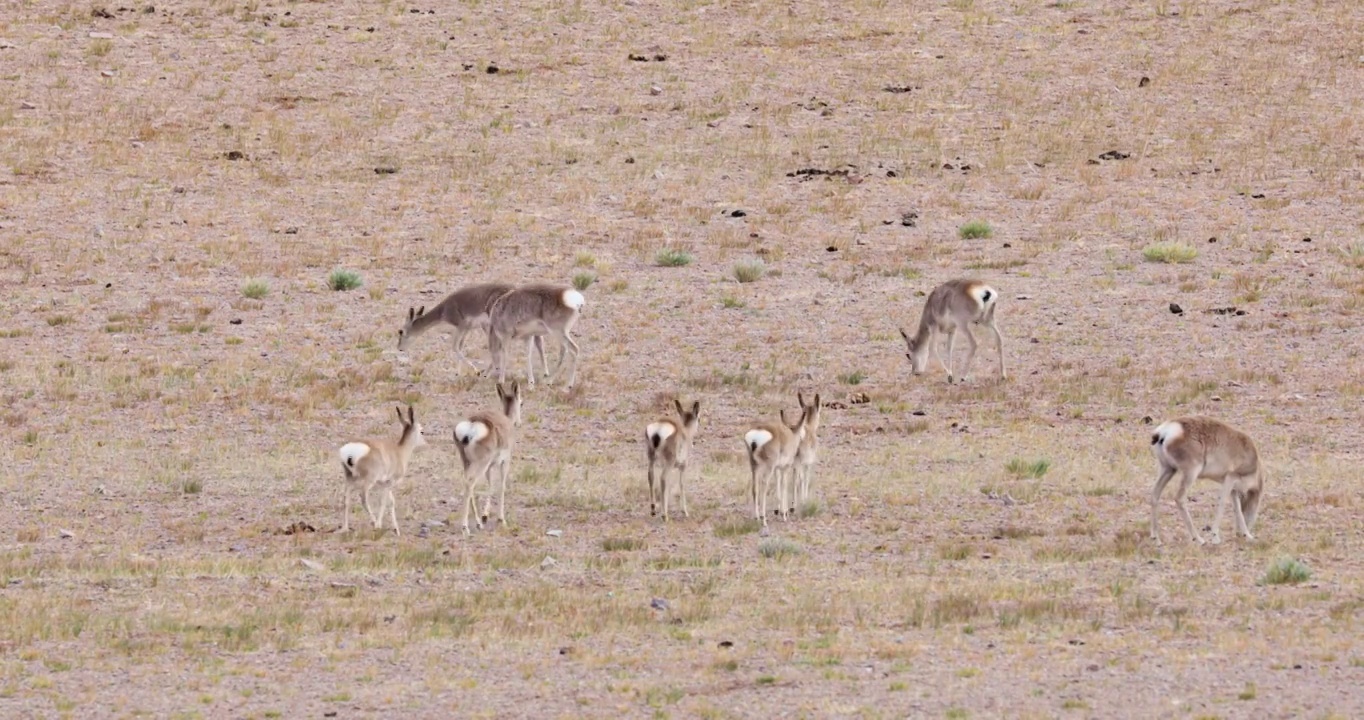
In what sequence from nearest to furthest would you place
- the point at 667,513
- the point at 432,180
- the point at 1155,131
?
the point at 667,513 < the point at 432,180 < the point at 1155,131

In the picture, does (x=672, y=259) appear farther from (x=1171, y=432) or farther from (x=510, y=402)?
(x=1171, y=432)

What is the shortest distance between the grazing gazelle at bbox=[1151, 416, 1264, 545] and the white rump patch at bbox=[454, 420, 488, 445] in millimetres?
6280

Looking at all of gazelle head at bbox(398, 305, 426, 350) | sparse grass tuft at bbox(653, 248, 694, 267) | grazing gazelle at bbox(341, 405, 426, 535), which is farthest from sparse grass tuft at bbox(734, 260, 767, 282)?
grazing gazelle at bbox(341, 405, 426, 535)

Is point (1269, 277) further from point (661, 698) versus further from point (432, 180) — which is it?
point (661, 698)

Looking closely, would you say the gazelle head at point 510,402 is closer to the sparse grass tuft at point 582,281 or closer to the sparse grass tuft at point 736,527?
the sparse grass tuft at point 736,527

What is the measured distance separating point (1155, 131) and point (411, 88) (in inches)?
658

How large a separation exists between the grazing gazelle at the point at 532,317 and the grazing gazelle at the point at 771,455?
688 cm

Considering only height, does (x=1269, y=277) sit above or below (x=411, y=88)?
below

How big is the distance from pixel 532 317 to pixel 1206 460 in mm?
11080

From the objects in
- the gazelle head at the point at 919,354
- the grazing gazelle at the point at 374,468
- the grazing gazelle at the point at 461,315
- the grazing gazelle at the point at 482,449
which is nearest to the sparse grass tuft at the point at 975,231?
the gazelle head at the point at 919,354

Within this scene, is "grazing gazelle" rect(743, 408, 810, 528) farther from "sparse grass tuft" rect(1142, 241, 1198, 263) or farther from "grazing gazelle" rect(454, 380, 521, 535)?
"sparse grass tuft" rect(1142, 241, 1198, 263)

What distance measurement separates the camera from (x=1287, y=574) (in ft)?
53.1

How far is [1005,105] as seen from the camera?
45.1 metres

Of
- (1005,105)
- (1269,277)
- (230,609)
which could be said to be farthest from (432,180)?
(230,609)
